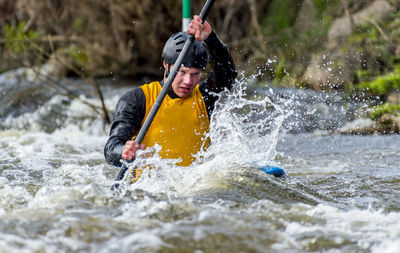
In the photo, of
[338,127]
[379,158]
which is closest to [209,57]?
[379,158]

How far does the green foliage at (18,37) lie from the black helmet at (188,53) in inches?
234

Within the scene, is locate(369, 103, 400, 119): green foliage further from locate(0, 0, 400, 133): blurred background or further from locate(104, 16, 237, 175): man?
locate(104, 16, 237, 175): man

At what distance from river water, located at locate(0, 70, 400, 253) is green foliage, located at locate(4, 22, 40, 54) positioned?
3692 mm

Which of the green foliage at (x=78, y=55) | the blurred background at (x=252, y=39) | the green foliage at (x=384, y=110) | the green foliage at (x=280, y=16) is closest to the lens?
the green foliage at (x=384, y=110)

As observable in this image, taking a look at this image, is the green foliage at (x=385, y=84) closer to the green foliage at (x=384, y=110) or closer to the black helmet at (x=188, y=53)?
the green foliage at (x=384, y=110)

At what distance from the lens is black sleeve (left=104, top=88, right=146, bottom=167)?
146 inches

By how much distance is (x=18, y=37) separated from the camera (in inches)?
368

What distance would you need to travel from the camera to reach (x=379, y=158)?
6238mm

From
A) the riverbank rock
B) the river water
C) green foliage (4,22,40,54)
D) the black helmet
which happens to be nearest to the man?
the black helmet

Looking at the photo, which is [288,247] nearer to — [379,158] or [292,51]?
[379,158]

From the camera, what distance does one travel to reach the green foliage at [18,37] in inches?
383

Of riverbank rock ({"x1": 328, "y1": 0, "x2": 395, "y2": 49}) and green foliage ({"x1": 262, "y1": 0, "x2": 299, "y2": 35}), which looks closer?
riverbank rock ({"x1": 328, "y1": 0, "x2": 395, "y2": 49})

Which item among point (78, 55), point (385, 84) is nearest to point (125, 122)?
point (385, 84)

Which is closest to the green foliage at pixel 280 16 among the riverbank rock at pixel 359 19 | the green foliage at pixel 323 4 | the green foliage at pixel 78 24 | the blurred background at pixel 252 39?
the blurred background at pixel 252 39
